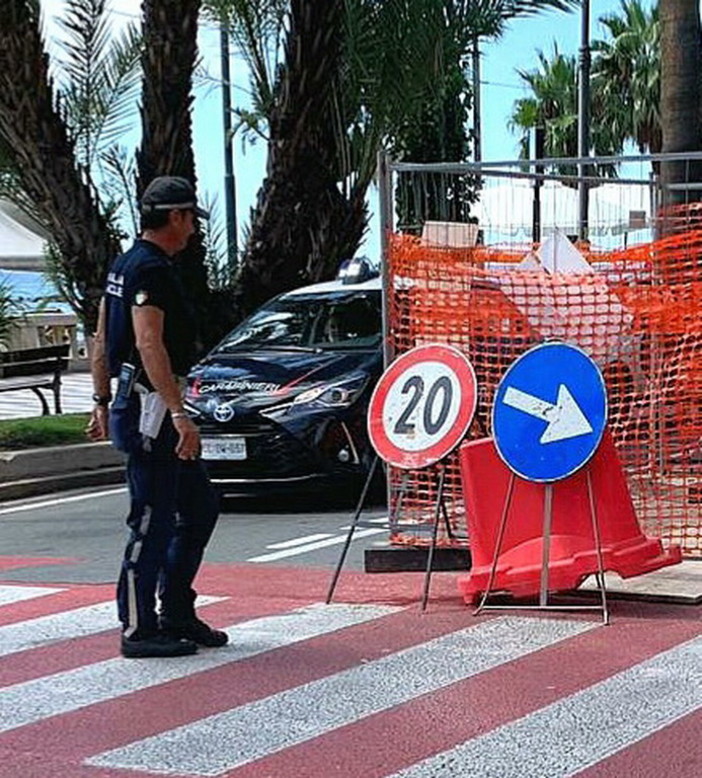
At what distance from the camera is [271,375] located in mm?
12281

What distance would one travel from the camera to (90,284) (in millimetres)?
17500

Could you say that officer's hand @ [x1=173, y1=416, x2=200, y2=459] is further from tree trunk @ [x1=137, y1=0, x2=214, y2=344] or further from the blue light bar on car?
tree trunk @ [x1=137, y1=0, x2=214, y2=344]

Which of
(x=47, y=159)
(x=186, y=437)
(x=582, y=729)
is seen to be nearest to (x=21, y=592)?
(x=186, y=437)

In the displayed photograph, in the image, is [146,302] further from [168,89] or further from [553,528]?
[168,89]

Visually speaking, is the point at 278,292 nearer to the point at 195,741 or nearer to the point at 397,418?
the point at 397,418

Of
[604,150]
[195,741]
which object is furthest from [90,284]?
[604,150]

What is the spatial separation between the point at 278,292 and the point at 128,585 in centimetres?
1208

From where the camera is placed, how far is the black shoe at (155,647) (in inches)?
273

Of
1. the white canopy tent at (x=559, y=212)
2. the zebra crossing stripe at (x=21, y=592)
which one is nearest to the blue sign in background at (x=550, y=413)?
the white canopy tent at (x=559, y=212)

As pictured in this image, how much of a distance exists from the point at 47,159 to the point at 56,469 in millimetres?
4098

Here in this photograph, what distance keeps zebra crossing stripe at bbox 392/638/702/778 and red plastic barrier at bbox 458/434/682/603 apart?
1090 millimetres

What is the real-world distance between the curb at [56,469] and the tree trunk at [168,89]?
2682mm

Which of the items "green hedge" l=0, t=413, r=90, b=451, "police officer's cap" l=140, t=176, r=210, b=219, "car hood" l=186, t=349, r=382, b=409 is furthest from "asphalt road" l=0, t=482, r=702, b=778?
"green hedge" l=0, t=413, r=90, b=451

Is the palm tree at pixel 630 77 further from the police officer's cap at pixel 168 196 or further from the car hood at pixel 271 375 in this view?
the police officer's cap at pixel 168 196
